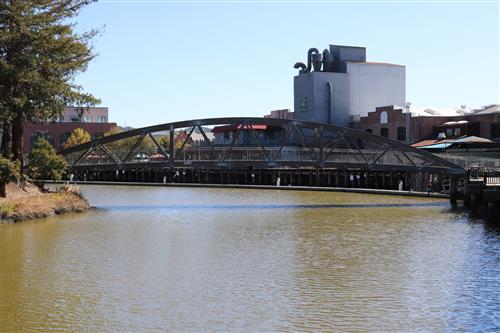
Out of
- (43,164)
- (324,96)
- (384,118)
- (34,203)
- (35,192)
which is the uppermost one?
(324,96)

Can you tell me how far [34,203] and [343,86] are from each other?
211 feet

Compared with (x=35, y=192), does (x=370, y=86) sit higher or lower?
higher

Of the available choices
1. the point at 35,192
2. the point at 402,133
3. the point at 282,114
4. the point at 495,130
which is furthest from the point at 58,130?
the point at 35,192

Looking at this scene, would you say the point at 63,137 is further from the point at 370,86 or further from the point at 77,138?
the point at 370,86

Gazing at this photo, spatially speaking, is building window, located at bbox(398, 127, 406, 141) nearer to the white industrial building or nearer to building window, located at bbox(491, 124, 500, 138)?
the white industrial building

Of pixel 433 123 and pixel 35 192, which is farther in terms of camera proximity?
pixel 433 123

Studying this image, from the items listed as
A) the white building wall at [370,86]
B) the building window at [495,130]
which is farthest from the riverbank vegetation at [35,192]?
the white building wall at [370,86]

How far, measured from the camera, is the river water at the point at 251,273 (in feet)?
66.9

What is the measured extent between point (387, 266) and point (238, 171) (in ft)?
199

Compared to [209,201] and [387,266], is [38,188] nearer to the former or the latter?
[209,201]

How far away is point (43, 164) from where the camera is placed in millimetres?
50594

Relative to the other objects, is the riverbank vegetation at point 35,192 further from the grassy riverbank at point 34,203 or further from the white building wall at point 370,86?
the white building wall at point 370,86

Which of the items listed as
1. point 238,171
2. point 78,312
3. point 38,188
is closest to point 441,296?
point 78,312

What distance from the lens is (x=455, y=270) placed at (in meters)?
26.9
